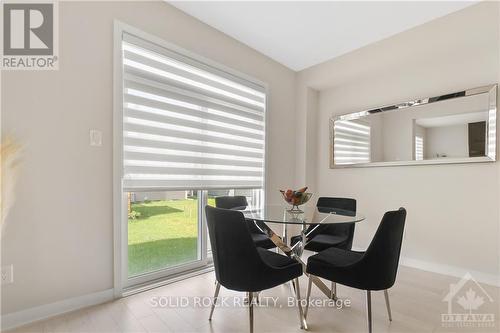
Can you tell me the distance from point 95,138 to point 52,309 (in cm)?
134

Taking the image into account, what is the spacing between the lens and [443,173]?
2.86m

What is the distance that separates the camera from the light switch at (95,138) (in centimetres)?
207

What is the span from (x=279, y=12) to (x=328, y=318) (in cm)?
284

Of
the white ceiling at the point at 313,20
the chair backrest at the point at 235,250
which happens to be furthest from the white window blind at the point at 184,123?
the chair backrest at the point at 235,250

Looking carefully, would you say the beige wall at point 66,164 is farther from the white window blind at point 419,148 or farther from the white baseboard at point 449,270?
the white baseboard at point 449,270

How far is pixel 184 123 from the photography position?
2635 millimetres

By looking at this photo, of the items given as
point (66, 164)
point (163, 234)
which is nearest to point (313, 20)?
point (66, 164)

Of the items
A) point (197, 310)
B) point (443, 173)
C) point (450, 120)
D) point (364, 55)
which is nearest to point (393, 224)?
point (197, 310)

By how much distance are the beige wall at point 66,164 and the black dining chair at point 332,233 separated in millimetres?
1817

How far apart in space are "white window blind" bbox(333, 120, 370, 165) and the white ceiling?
104 cm

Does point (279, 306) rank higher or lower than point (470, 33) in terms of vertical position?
lower

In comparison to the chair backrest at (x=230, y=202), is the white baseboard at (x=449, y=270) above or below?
below

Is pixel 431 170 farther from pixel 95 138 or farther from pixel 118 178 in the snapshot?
pixel 95 138

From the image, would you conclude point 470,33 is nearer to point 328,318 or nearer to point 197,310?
point 328,318
